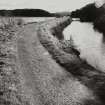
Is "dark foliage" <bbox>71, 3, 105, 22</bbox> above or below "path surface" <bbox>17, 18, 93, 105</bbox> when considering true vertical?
above

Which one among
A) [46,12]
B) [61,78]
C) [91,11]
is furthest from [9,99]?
[46,12]

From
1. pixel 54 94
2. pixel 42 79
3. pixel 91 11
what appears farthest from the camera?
pixel 91 11

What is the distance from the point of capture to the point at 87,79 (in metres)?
17.8

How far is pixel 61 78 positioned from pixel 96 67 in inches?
166

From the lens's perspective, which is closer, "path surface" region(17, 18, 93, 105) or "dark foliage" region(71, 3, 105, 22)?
"path surface" region(17, 18, 93, 105)

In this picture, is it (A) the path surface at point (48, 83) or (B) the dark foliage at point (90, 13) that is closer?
(A) the path surface at point (48, 83)

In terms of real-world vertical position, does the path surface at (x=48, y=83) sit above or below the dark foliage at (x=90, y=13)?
below

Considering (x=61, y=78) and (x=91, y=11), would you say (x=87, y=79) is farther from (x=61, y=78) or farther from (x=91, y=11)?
(x=91, y=11)

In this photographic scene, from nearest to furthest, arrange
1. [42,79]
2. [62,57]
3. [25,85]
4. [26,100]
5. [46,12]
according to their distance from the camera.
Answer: [26,100] < [25,85] < [42,79] < [62,57] < [46,12]

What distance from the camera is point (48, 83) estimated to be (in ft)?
55.2

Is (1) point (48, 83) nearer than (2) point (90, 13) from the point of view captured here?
Yes

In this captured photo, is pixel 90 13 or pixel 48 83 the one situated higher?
pixel 90 13

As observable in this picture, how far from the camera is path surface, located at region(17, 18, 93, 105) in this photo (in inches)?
570

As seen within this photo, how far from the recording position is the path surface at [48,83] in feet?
47.5
